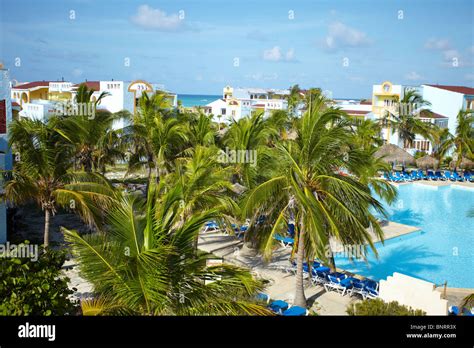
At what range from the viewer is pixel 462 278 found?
526 inches

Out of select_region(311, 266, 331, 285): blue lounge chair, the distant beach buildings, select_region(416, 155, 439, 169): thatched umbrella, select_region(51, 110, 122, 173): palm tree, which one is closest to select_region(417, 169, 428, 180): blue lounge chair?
select_region(416, 155, 439, 169): thatched umbrella

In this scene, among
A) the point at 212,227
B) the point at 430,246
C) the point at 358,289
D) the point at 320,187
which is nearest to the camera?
the point at 320,187

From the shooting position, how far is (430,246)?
53.2ft

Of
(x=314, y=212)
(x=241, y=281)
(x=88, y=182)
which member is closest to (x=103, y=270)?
(x=241, y=281)

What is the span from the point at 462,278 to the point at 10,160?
14.2 m

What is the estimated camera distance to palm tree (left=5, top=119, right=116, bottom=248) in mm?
9516

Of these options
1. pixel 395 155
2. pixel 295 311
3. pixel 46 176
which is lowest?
pixel 295 311

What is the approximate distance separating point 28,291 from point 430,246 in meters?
14.6

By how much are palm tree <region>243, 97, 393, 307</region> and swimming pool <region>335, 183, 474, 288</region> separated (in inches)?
55.6

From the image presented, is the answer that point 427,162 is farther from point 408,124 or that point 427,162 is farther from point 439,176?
point 408,124

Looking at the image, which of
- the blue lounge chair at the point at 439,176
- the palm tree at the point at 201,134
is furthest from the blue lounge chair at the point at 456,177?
the palm tree at the point at 201,134

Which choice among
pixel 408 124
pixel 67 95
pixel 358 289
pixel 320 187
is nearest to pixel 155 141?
pixel 320 187

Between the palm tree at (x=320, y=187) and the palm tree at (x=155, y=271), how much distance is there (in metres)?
3.26
